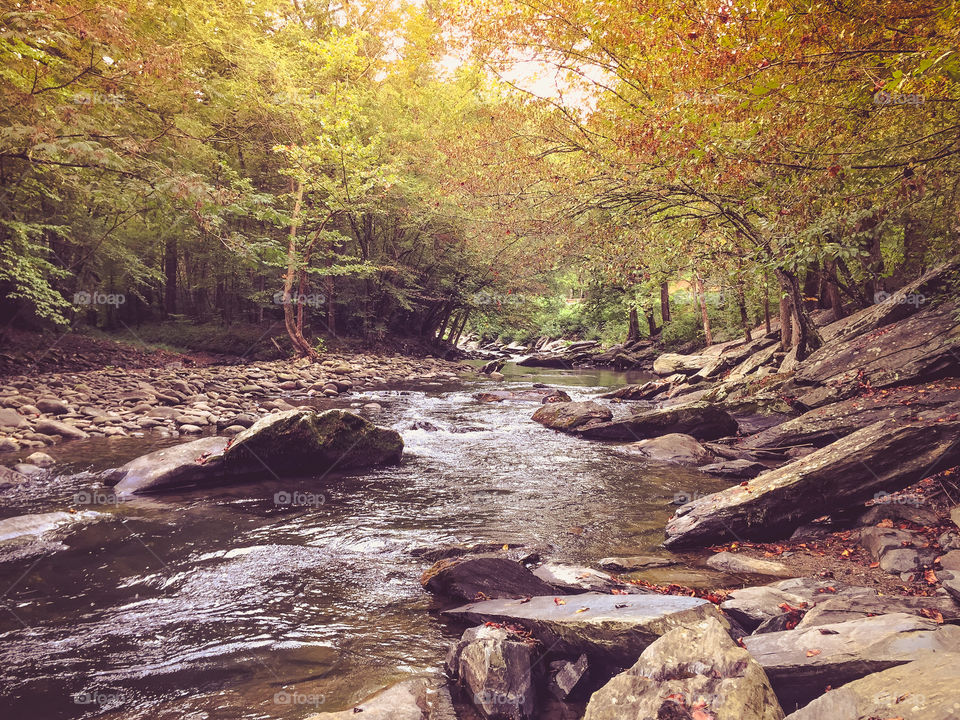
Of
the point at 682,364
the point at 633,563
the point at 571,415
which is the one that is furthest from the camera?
the point at 682,364

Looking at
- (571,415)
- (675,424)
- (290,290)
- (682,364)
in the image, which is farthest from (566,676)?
(290,290)

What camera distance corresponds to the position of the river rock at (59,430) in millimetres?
9625

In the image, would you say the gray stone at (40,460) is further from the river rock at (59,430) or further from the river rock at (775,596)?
the river rock at (775,596)

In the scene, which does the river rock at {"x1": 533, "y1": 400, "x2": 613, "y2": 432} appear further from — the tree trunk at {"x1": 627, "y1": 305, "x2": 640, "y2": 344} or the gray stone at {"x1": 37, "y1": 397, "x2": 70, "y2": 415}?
the tree trunk at {"x1": 627, "y1": 305, "x2": 640, "y2": 344}

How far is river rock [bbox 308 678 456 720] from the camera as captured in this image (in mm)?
2887

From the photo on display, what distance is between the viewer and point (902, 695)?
2188 millimetres

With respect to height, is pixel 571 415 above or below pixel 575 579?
above

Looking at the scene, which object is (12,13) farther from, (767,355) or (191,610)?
(767,355)

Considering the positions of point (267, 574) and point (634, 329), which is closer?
point (267, 574)

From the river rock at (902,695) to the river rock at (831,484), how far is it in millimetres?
3232

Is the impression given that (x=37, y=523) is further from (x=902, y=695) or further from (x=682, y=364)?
(x=682, y=364)

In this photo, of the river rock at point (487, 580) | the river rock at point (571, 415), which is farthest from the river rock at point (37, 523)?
the river rock at point (571, 415)

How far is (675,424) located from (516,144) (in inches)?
253

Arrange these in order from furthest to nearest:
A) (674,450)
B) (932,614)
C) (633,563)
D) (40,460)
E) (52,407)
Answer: (52,407) < (674,450) < (40,460) < (633,563) < (932,614)
